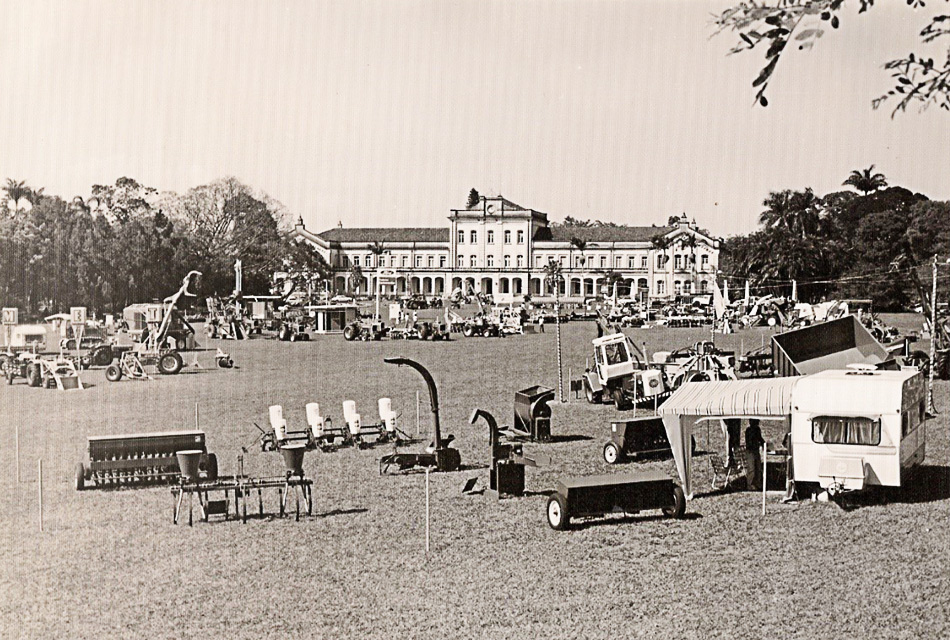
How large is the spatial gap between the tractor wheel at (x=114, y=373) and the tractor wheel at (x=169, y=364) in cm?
159

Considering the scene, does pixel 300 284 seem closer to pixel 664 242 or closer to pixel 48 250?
pixel 48 250

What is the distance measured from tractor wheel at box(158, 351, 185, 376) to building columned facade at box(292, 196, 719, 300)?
6438 centimetres

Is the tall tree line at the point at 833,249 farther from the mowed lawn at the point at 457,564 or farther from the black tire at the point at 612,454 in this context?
the mowed lawn at the point at 457,564

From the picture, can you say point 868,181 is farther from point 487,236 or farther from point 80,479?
point 80,479

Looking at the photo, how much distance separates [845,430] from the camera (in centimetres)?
949

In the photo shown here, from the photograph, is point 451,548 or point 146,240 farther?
point 146,240

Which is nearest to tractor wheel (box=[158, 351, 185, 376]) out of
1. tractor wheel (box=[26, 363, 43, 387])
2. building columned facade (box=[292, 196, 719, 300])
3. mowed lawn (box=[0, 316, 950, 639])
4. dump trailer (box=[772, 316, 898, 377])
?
tractor wheel (box=[26, 363, 43, 387])

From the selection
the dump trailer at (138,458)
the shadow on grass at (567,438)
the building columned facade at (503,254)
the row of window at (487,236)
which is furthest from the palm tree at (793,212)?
the dump trailer at (138,458)

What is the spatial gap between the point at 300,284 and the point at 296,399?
4484cm

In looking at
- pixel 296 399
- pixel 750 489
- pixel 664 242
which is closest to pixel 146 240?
pixel 296 399


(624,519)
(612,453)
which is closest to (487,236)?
(612,453)

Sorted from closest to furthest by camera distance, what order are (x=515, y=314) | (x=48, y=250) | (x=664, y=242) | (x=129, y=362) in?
(x=129, y=362) < (x=48, y=250) < (x=515, y=314) < (x=664, y=242)

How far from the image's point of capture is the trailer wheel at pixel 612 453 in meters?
12.3

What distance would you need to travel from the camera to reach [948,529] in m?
8.73
